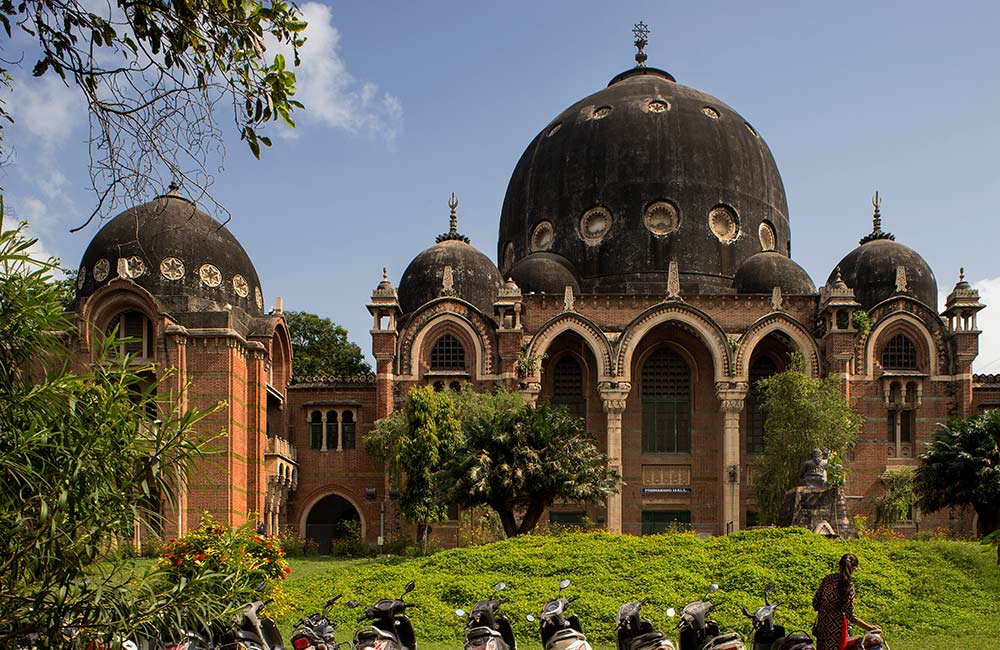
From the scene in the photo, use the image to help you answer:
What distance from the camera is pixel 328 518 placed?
36.6 metres

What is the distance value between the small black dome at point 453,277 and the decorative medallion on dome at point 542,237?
3.04 m

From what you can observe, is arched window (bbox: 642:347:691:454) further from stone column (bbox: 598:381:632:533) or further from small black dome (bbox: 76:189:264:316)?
small black dome (bbox: 76:189:264:316)

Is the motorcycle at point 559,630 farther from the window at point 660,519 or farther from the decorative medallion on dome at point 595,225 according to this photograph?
the decorative medallion on dome at point 595,225

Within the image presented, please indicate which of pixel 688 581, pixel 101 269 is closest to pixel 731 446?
pixel 688 581

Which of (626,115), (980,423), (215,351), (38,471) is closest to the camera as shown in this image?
(38,471)

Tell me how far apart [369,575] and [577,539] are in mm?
4353

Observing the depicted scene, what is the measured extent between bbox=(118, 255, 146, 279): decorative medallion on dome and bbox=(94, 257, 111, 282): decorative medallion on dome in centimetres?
69

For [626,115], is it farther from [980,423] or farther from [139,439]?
[139,439]

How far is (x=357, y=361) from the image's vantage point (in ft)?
161

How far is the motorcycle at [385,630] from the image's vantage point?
9.23m

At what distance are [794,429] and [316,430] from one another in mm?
15002

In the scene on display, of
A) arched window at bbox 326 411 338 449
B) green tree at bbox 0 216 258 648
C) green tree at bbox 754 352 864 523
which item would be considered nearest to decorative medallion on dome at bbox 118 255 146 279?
arched window at bbox 326 411 338 449

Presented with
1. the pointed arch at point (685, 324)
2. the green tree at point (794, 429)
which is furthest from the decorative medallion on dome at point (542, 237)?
the green tree at point (794, 429)

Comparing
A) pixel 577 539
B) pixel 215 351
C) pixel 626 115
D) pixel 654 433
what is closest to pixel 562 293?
pixel 654 433
